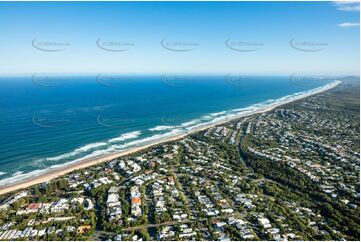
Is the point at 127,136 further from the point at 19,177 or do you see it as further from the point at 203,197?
the point at 203,197

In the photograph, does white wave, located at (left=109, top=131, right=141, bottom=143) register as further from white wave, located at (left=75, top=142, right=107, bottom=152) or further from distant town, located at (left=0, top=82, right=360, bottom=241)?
distant town, located at (left=0, top=82, right=360, bottom=241)

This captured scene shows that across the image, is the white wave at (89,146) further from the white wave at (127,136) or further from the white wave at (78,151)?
the white wave at (127,136)

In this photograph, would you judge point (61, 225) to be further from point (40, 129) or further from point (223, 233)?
point (40, 129)

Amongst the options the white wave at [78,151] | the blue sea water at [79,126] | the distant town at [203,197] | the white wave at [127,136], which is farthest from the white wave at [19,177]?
the white wave at [127,136]

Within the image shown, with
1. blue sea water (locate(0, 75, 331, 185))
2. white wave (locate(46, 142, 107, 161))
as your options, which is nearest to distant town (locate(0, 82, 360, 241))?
white wave (locate(46, 142, 107, 161))

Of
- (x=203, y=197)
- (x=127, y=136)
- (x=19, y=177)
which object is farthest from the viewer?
(x=127, y=136)

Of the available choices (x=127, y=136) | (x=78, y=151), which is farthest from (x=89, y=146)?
(x=127, y=136)

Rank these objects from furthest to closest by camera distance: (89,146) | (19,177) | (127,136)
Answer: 1. (127,136)
2. (89,146)
3. (19,177)

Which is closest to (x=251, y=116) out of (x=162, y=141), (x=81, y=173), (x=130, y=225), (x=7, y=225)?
(x=162, y=141)
